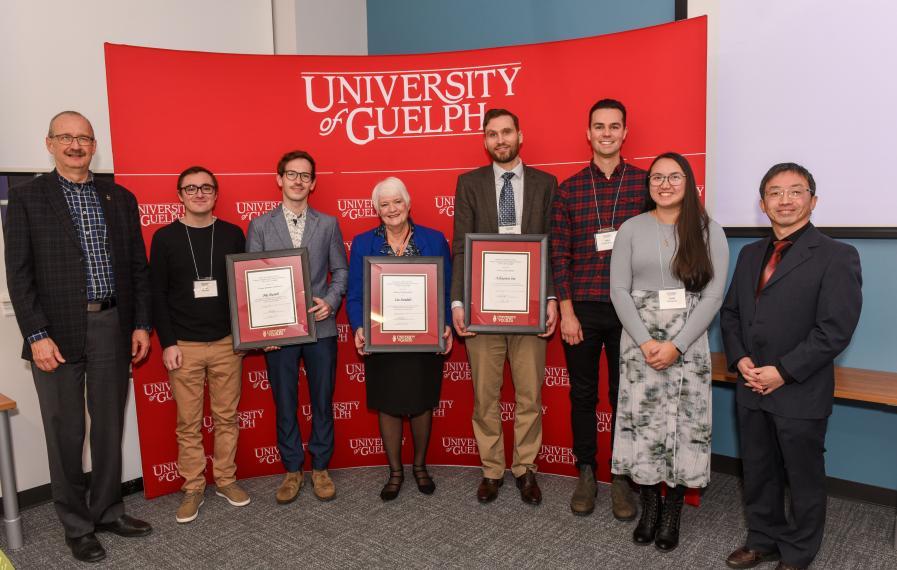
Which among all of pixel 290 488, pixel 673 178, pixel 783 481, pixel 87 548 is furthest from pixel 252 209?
pixel 783 481

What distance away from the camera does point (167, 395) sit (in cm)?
362

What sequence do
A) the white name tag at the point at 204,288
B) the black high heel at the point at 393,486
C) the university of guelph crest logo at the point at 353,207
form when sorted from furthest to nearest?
the university of guelph crest logo at the point at 353,207 < the black high heel at the point at 393,486 < the white name tag at the point at 204,288

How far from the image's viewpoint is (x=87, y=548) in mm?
2895

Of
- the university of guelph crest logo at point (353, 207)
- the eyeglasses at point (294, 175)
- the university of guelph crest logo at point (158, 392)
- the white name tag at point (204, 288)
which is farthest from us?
the university of guelph crest logo at point (353, 207)

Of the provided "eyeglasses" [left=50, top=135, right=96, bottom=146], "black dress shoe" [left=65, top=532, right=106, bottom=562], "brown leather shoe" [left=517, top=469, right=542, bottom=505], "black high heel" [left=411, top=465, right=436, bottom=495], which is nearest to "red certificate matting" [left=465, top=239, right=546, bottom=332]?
"brown leather shoe" [left=517, top=469, right=542, bottom=505]

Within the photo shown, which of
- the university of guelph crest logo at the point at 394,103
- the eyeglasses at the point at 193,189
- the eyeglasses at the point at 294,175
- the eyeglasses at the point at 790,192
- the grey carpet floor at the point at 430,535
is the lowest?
the grey carpet floor at the point at 430,535

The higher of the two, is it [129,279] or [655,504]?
[129,279]

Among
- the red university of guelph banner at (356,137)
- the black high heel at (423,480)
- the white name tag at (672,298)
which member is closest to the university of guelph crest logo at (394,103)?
the red university of guelph banner at (356,137)

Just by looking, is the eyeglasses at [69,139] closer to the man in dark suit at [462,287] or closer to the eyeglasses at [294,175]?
the eyeglasses at [294,175]

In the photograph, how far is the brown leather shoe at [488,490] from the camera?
3.36 m

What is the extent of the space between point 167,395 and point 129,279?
0.91 metres

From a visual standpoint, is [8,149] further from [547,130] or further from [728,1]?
[728,1]

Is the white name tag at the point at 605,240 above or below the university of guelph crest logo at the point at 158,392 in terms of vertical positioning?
above

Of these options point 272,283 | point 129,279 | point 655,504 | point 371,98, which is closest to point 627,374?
point 655,504
